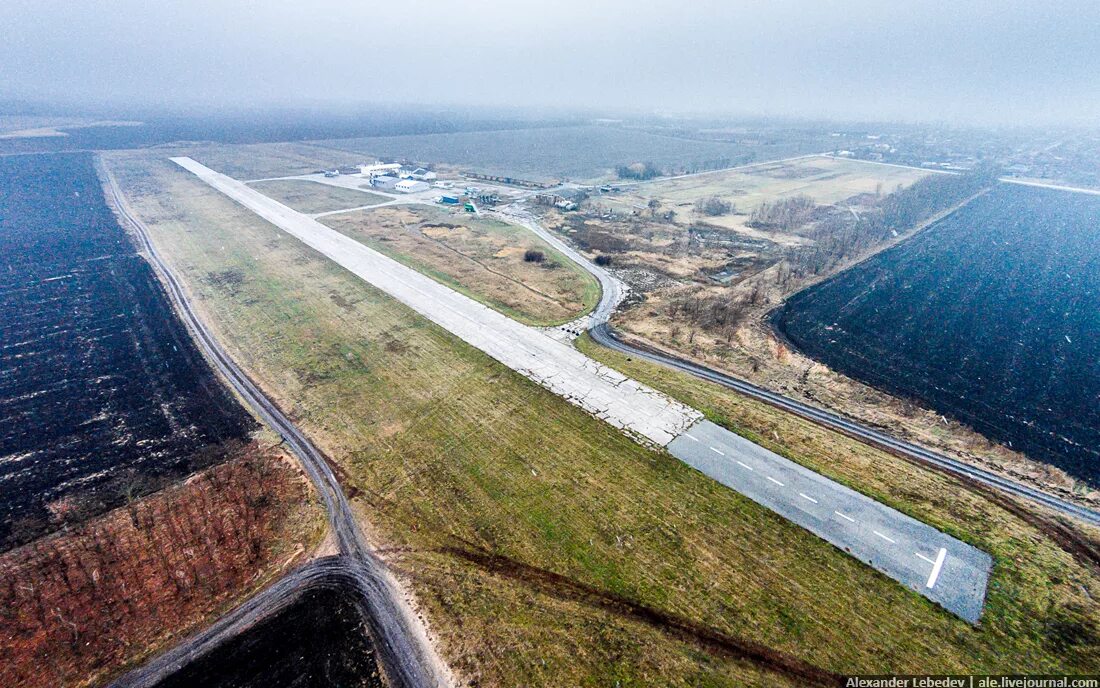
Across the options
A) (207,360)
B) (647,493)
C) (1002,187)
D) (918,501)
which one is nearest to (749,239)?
(918,501)

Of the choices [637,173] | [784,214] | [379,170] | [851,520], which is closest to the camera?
[851,520]

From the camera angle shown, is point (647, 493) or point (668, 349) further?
point (668, 349)

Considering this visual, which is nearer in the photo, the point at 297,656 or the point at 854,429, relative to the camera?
the point at 297,656

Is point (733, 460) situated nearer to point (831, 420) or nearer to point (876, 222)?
point (831, 420)

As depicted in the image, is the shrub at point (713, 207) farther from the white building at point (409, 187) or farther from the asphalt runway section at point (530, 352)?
the white building at point (409, 187)

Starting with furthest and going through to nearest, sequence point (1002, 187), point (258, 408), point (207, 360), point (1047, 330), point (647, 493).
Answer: point (1002, 187) < point (1047, 330) < point (207, 360) < point (258, 408) < point (647, 493)

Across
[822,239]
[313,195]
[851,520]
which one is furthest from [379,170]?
[851,520]

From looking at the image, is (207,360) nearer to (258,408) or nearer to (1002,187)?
(258,408)
